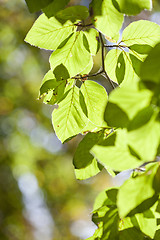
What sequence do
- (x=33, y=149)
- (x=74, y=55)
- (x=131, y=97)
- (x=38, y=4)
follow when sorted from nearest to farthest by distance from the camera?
(x=131, y=97), (x=38, y=4), (x=74, y=55), (x=33, y=149)

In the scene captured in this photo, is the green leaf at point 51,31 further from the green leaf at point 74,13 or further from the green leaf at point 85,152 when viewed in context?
the green leaf at point 85,152

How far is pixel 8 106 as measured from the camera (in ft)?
20.0

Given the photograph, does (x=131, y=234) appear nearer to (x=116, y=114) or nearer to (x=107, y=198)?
(x=107, y=198)

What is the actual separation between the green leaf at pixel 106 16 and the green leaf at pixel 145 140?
0.78 ft

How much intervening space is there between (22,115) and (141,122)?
5.97m

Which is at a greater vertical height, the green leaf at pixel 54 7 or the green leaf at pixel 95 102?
the green leaf at pixel 54 7

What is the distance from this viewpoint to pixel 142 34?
575mm

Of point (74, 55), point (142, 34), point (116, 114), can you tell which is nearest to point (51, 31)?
point (74, 55)

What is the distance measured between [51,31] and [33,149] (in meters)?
5.63

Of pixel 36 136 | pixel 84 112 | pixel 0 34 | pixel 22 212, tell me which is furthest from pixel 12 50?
pixel 84 112

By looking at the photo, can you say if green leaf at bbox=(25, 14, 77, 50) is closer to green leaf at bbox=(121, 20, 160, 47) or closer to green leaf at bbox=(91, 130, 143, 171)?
green leaf at bbox=(121, 20, 160, 47)

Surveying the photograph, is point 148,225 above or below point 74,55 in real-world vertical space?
below

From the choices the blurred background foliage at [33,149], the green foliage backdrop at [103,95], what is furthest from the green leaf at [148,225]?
the blurred background foliage at [33,149]

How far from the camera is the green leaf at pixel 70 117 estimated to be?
0.61 m
